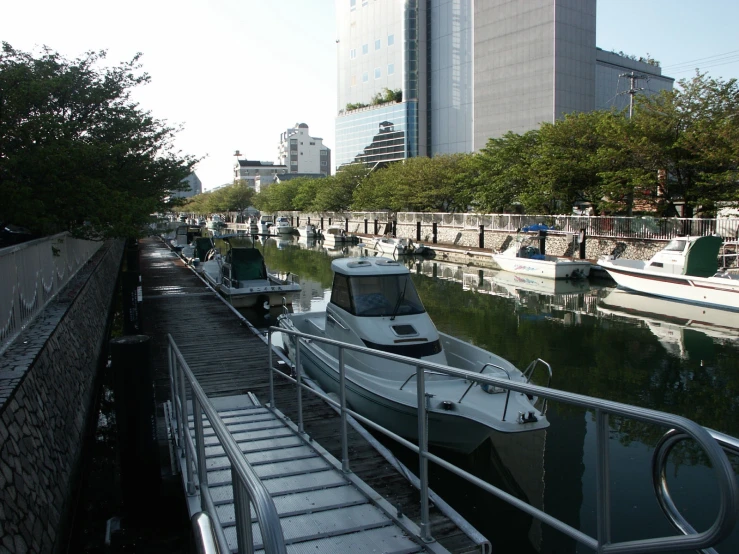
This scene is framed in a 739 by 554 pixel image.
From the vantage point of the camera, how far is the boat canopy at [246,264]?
74.4ft

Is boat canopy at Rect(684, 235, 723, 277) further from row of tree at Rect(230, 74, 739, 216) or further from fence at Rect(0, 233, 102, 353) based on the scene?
fence at Rect(0, 233, 102, 353)

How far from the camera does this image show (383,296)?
1089 centimetres

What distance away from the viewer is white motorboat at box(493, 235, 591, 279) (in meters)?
28.4

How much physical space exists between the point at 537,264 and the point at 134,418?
25.1 m

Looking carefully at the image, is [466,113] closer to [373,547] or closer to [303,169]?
[303,169]

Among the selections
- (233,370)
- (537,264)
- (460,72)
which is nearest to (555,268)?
(537,264)

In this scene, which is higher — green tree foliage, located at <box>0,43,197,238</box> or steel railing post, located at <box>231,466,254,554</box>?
green tree foliage, located at <box>0,43,197,238</box>

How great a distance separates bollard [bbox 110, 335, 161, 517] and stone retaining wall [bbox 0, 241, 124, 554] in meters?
0.72

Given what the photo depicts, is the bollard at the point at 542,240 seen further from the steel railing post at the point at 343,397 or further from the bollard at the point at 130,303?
the steel railing post at the point at 343,397

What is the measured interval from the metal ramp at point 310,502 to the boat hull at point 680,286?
18379 mm

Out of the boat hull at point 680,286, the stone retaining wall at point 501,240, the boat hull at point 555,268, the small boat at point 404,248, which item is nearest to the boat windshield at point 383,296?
the boat hull at point 680,286

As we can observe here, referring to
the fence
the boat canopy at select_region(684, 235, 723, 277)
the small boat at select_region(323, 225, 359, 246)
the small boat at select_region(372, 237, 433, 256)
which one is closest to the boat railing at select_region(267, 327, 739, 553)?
the fence

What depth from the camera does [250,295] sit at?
21.2 meters

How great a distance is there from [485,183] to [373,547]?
4026 cm
